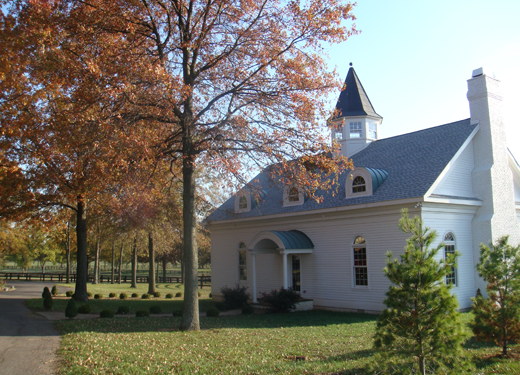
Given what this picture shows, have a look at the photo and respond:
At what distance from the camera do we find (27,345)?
10453 millimetres

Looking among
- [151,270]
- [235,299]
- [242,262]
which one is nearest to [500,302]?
[235,299]

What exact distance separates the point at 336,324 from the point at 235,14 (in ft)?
36.5

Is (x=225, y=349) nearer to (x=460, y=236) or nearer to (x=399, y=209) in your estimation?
(x=399, y=209)

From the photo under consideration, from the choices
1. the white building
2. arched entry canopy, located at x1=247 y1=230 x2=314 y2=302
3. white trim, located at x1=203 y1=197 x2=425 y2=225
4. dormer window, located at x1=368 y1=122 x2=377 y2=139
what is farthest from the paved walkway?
dormer window, located at x1=368 y1=122 x2=377 y2=139

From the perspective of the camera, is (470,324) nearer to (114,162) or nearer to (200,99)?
A: (114,162)

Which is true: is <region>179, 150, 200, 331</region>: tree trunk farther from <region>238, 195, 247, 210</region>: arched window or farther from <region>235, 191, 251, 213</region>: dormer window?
<region>238, 195, 247, 210</region>: arched window

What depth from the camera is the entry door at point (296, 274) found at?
68.7 feet

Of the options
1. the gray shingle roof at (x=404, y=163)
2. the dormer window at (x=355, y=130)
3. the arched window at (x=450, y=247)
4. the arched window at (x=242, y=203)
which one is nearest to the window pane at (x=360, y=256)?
the gray shingle roof at (x=404, y=163)

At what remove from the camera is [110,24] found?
12.5 meters

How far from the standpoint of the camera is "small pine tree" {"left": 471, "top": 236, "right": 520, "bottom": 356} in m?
8.94

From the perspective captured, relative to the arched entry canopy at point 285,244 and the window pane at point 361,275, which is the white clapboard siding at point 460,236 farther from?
the arched entry canopy at point 285,244

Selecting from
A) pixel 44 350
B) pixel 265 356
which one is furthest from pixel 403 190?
pixel 44 350

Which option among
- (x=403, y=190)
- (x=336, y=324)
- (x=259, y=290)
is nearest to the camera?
(x=336, y=324)

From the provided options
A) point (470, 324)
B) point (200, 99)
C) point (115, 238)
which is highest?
point (200, 99)
